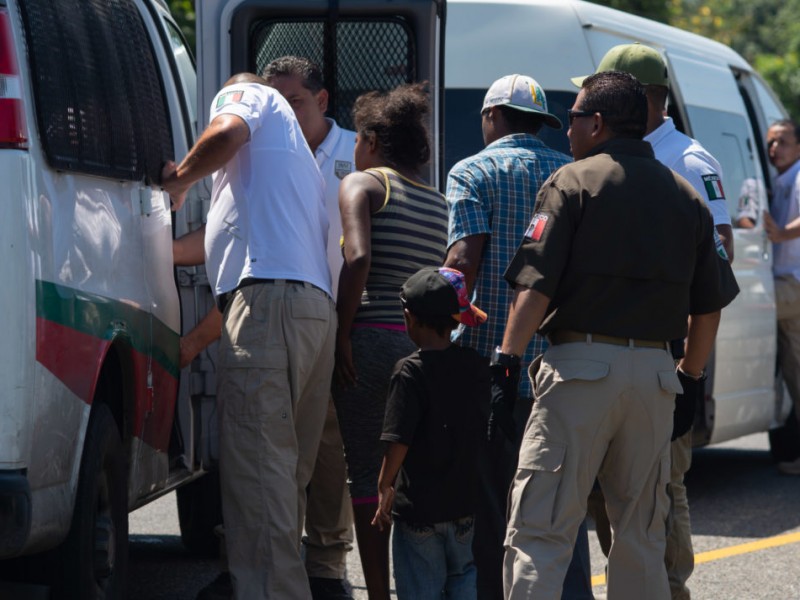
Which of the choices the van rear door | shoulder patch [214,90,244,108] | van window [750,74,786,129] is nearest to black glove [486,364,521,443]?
shoulder patch [214,90,244,108]

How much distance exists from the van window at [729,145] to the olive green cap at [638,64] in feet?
10.1

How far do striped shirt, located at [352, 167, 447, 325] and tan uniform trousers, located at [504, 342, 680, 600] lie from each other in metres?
0.99

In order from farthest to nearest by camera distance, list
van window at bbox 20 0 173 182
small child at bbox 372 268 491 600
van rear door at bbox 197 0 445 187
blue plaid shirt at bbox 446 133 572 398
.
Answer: van rear door at bbox 197 0 445 187 → blue plaid shirt at bbox 446 133 572 398 → small child at bbox 372 268 491 600 → van window at bbox 20 0 173 182

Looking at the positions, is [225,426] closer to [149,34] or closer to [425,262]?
[425,262]

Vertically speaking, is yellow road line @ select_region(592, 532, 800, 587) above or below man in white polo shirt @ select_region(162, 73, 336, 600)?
below

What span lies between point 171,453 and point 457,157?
271 cm

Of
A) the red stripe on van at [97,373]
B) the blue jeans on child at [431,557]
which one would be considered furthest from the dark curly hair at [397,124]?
the blue jeans on child at [431,557]

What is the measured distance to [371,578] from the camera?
5.43 metres

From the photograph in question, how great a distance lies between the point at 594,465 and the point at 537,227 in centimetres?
72

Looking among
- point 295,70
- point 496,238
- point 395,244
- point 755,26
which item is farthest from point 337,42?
point 755,26

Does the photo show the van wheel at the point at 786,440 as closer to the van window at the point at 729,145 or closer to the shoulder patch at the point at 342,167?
the van window at the point at 729,145

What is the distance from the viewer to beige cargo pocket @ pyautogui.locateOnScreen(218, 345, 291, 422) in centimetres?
520

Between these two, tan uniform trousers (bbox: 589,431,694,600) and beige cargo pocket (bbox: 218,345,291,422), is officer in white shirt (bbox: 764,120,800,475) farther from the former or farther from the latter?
beige cargo pocket (bbox: 218,345,291,422)

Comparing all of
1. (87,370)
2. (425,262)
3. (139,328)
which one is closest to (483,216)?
(425,262)
